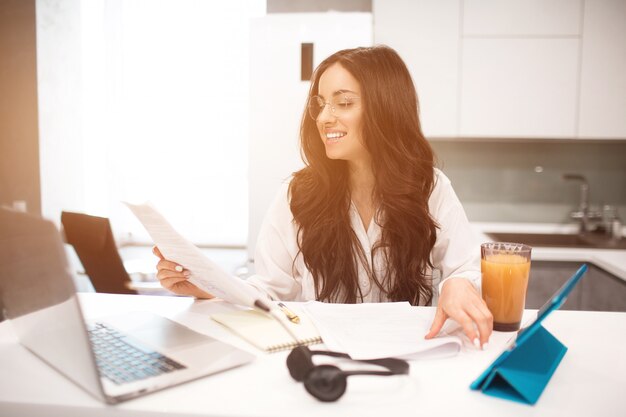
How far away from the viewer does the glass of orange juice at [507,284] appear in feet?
3.16

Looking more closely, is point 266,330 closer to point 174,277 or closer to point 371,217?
point 174,277

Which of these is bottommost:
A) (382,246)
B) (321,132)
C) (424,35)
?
(382,246)

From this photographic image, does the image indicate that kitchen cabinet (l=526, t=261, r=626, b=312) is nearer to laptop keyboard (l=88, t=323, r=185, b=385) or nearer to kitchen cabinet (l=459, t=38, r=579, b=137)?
kitchen cabinet (l=459, t=38, r=579, b=137)

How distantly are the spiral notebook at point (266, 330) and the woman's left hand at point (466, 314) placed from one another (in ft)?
0.69

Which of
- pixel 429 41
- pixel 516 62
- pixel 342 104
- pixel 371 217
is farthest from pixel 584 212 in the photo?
pixel 342 104

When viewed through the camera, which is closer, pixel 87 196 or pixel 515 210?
pixel 515 210

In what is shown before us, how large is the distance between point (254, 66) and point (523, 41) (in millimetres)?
1379

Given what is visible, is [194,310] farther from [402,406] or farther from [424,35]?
[424,35]

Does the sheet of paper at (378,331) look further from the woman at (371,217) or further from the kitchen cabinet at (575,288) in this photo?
the kitchen cabinet at (575,288)

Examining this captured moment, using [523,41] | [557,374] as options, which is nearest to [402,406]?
[557,374]

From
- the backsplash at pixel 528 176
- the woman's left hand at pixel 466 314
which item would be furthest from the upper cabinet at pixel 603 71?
the woman's left hand at pixel 466 314

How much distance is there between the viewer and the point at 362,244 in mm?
1477

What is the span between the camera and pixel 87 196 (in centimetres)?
356

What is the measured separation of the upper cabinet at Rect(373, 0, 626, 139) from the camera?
2.62 metres
